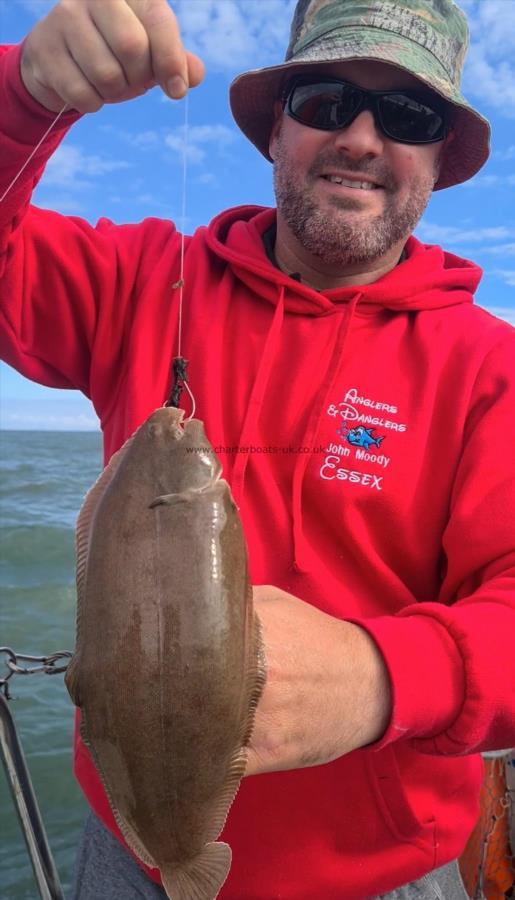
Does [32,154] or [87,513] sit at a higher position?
[32,154]

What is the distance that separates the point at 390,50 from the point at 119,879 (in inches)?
127

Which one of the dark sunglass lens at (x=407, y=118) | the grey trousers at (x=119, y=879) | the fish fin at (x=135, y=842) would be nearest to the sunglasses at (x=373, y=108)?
the dark sunglass lens at (x=407, y=118)

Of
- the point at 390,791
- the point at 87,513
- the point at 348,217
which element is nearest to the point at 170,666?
the point at 87,513

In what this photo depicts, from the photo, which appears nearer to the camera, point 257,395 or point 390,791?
point 390,791

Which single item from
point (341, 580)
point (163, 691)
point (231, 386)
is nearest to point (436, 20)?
point (231, 386)

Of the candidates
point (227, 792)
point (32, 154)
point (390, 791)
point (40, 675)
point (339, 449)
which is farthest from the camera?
point (40, 675)

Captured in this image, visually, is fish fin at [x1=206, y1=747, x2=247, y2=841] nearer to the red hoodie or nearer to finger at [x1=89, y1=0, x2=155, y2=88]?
the red hoodie

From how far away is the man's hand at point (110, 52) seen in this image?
1.71 meters

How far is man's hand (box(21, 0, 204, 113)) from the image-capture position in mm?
1707

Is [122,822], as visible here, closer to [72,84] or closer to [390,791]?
[390,791]

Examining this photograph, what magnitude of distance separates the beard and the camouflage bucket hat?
0.34 meters

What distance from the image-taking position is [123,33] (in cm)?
169

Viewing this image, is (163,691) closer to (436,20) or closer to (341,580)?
(341,580)

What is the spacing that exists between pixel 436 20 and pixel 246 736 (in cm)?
284
